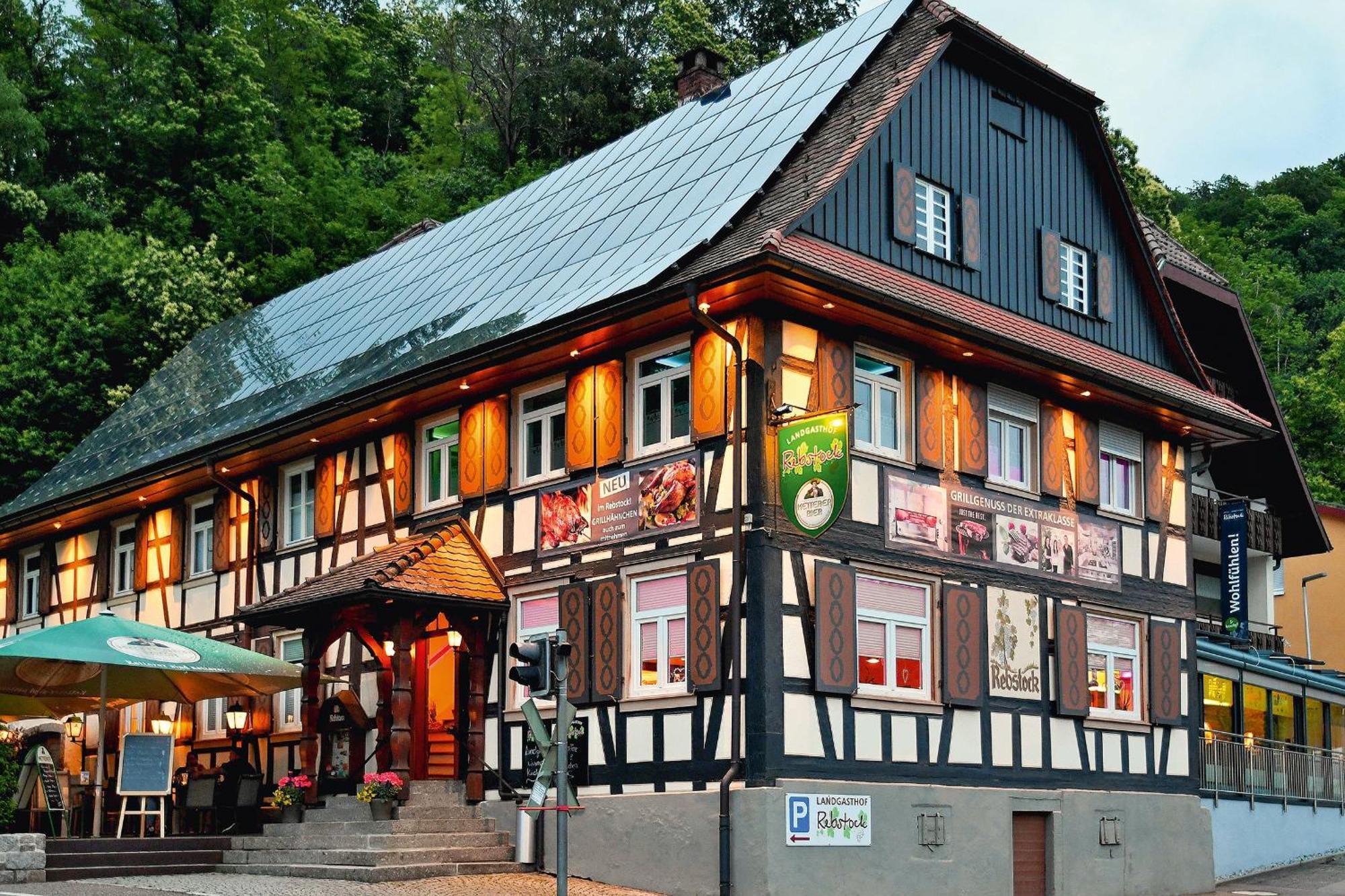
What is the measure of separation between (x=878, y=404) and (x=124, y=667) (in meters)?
9.79

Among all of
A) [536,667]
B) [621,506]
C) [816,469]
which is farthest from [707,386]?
[536,667]

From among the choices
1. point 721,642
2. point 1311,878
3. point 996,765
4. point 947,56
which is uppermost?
point 947,56

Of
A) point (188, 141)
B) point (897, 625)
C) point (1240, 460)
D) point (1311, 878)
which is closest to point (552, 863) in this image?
point (897, 625)

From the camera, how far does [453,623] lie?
2012 centimetres

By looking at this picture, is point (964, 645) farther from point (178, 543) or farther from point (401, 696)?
point (178, 543)

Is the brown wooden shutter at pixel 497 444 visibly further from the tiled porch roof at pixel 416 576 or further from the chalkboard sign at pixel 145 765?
the chalkboard sign at pixel 145 765

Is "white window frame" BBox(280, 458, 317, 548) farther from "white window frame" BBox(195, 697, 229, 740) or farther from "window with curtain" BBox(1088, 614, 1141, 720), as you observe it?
"window with curtain" BBox(1088, 614, 1141, 720)

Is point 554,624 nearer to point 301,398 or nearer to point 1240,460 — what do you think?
point 301,398

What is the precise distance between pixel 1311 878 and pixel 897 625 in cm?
782

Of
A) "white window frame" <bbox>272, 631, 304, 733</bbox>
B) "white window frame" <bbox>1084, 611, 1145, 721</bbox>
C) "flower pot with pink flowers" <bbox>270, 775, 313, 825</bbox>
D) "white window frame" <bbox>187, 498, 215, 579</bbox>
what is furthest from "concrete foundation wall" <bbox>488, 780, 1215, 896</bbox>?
"white window frame" <bbox>187, 498, 215, 579</bbox>

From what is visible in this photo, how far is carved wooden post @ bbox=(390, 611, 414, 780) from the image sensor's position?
19.2 meters

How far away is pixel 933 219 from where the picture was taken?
67.9 ft

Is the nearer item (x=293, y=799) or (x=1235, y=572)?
(x=293, y=799)

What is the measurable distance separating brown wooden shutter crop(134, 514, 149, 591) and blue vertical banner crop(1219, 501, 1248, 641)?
17055 mm
